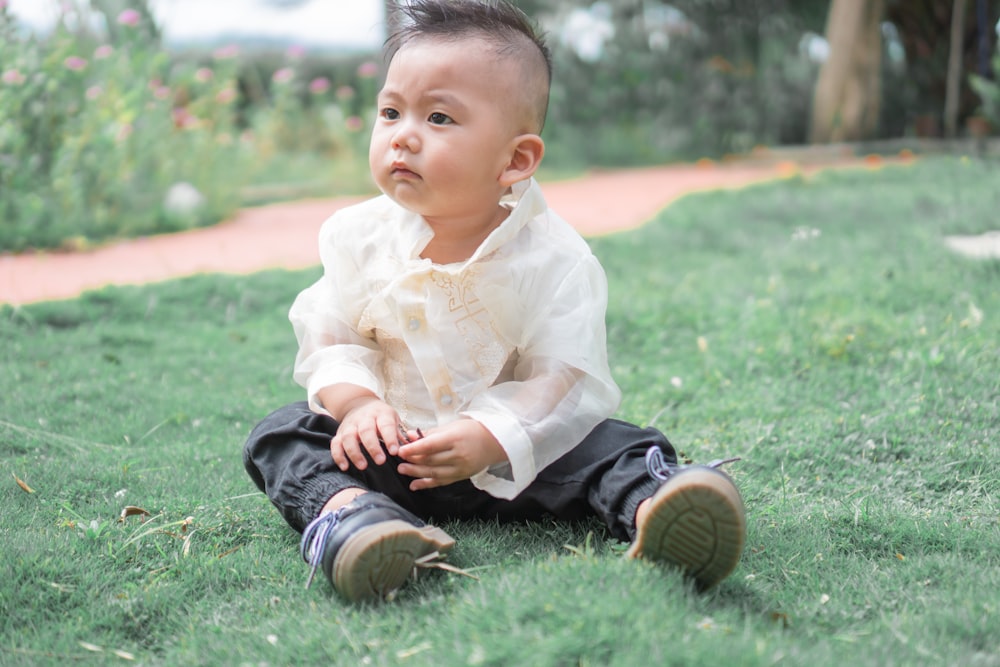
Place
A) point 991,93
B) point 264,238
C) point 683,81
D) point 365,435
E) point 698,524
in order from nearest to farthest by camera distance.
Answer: point 698,524
point 365,435
point 264,238
point 991,93
point 683,81

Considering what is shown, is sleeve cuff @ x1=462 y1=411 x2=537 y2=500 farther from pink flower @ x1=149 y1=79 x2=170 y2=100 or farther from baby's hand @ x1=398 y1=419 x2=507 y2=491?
pink flower @ x1=149 y1=79 x2=170 y2=100

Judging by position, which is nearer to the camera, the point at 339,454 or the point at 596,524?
the point at 339,454

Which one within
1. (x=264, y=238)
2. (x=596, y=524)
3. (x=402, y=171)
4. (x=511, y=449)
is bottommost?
(x=264, y=238)

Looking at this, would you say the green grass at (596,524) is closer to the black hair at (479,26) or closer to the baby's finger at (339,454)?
the baby's finger at (339,454)

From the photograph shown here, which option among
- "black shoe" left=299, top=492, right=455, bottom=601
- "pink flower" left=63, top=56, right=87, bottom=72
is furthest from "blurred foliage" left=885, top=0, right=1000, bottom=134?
"black shoe" left=299, top=492, right=455, bottom=601

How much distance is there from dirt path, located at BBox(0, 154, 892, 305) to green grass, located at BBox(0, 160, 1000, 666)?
0.65 meters

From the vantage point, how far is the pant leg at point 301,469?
76.2 inches

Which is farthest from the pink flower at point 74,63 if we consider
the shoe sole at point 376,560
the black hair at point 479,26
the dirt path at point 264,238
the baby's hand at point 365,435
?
the shoe sole at point 376,560

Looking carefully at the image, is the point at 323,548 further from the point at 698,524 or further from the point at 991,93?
the point at 991,93

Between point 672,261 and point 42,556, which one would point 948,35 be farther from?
point 42,556

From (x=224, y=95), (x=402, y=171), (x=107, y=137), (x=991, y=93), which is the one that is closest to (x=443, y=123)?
(x=402, y=171)

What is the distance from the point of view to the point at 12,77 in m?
4.70

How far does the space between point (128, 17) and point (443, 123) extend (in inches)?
195

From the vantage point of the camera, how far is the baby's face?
77.1 inches
